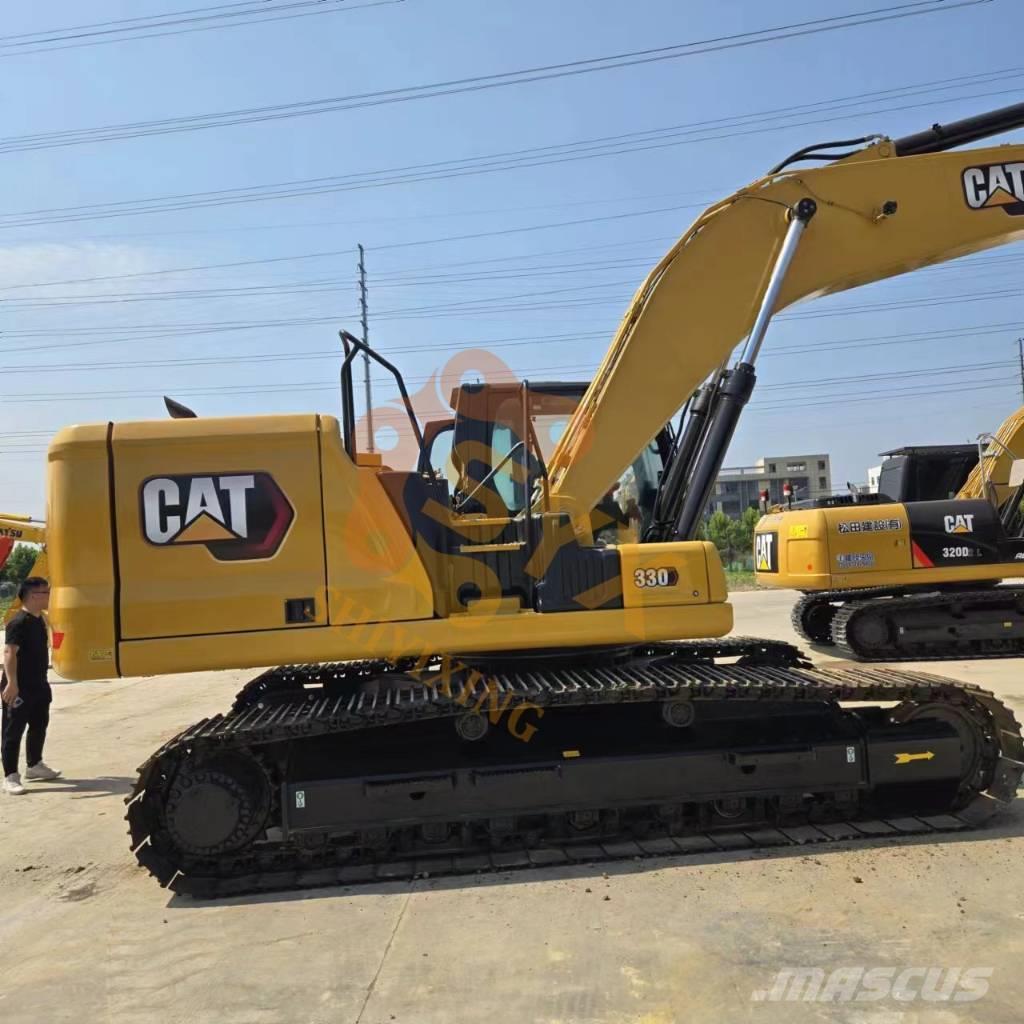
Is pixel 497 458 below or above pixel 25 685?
above

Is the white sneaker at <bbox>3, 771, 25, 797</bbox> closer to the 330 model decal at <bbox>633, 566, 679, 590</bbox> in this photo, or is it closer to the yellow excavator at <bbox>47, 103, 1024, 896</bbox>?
the yellow excavator at <bbox>47, 103, 1024, 896</bbox>

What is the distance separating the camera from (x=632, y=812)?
5113mm

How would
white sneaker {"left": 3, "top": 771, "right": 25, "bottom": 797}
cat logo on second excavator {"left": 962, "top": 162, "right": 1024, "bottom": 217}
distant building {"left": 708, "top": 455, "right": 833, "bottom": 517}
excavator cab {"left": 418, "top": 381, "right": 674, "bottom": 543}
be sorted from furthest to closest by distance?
distant building {"left": 708, "top": 455, "right": 833, "bottom": 517} < white sneaker {"left": 3, "top": 771, "right": 25, "bottom": 797} < cat logo on second excavator {"left": 962, "top": 162, "right": 1024, "bottom": 217} < excavator cab {"left": 418, "top": 381, "right": 674, "bottom": 543}

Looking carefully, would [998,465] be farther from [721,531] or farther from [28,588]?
[721,531]

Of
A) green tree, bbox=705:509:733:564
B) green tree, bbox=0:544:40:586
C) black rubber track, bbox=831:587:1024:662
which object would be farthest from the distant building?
black rubber track, bbox=831:587:1024:662

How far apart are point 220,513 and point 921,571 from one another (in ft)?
29.9

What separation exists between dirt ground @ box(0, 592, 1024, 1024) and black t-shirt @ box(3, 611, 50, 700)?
6.08 feet

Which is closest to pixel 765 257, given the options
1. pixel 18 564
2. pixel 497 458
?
pixel 497 458

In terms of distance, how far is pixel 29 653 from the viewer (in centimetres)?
688

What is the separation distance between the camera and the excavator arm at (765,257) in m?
5.44

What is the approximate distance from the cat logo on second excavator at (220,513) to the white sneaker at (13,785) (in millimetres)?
3340

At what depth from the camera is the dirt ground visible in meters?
3.36

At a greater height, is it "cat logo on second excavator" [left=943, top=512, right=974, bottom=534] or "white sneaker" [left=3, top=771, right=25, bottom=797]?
"cat logo on second excavator" [left=943, top=512, right=974, bottom=534]

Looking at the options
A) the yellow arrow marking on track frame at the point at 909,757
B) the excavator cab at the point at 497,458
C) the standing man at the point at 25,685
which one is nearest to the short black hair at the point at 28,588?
the standing man at the point at 25,685
